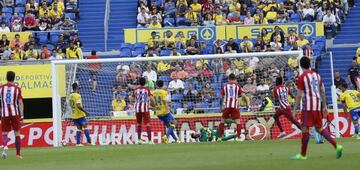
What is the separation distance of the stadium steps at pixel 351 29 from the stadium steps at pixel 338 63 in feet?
2.00

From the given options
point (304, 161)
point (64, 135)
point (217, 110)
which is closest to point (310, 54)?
point (217, 110)

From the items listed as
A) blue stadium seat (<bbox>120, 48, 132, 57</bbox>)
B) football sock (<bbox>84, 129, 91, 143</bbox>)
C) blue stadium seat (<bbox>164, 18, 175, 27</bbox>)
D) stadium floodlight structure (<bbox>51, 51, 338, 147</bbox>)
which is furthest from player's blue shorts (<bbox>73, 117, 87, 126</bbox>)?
blue stadium seat (<bbox>164, 18, 175, 27</bbox>)

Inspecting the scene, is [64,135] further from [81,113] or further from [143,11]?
[143,11]

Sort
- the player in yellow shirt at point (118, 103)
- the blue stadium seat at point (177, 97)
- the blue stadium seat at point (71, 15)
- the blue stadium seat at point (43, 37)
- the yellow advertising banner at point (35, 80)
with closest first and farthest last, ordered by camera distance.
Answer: the player in yellow shirt at point (118, 103) → the blue stadium seat at point (177, 97) → the yellow advertising banner at point (35, 80) → the blue stadium seat at point (43, 37) → the blue stadium seat at point (71, 15)

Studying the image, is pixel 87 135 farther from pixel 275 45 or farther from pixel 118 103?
pixel 275 45

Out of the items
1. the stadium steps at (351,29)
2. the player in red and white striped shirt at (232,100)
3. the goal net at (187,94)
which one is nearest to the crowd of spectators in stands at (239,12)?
the stadium steps at (351,29)

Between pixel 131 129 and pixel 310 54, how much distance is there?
7459 mm

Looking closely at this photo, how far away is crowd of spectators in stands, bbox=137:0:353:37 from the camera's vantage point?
3738cm

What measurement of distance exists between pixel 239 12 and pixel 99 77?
9.15 meters

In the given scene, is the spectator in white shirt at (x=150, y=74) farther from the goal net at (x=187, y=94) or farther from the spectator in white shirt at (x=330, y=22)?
the spectator in white shirt at (x=330, y=22)

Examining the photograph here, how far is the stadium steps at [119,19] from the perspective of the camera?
38.7 metres

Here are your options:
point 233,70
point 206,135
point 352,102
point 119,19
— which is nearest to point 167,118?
point 206,135

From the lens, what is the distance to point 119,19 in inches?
1571

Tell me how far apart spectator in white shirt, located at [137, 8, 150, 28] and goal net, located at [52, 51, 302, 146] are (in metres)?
7.39
